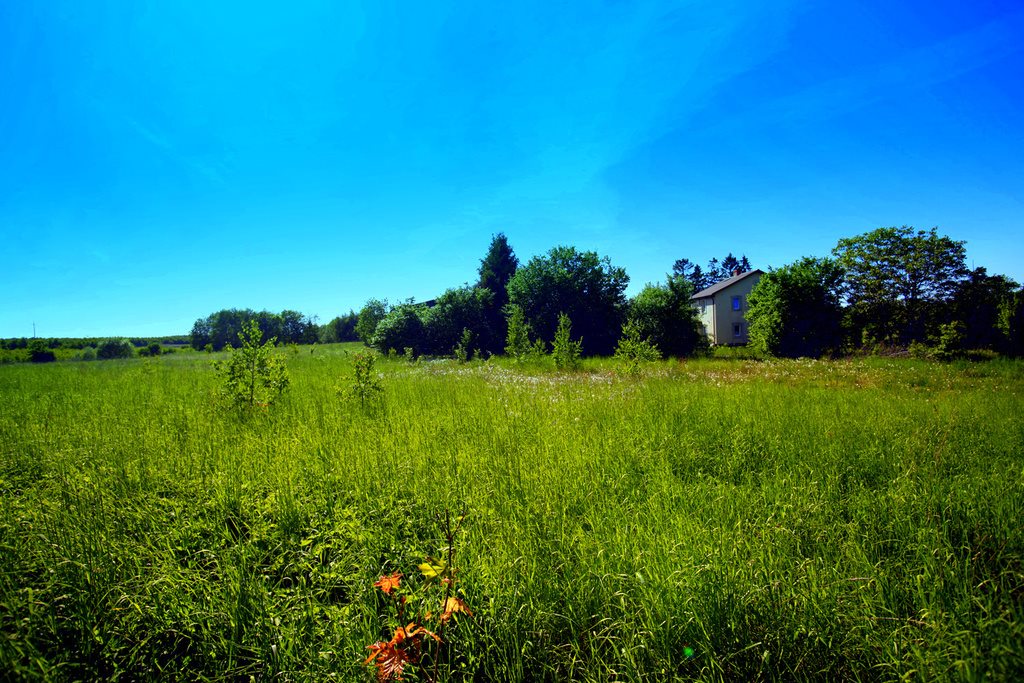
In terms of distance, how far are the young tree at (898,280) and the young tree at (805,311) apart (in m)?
0.98

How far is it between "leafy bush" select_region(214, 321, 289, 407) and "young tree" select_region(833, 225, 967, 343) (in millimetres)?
27190

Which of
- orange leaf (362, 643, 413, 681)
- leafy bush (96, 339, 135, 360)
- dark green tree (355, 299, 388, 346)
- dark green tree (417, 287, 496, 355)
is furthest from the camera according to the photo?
dark green tree (355, 299, 388, 346)

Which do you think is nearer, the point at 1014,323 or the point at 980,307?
the point at 1014,323

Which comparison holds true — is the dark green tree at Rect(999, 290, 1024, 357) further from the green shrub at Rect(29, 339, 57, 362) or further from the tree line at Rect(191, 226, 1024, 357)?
the green shrub at Rect(29, 339, 57, 362)

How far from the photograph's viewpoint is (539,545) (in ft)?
9.07

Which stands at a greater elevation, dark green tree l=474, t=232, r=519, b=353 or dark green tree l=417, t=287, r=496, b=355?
dark green tree l=474, t=232, r=519, b=353

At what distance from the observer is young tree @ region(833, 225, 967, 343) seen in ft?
62.1

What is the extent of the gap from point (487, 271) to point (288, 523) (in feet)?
99.3

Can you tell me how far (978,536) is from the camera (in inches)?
115

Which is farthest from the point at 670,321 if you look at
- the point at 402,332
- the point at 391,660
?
the point at 391,660

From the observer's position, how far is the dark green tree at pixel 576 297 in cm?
2500

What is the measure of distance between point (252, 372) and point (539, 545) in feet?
26.0

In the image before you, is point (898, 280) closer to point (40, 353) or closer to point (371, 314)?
point (371, 314)

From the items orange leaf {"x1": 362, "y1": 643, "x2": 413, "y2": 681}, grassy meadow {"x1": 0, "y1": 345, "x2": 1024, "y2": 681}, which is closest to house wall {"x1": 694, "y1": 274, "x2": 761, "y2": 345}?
grassy meadow {"x1": 0, "y1": 345, "x2": 1024, "y2": 681}
